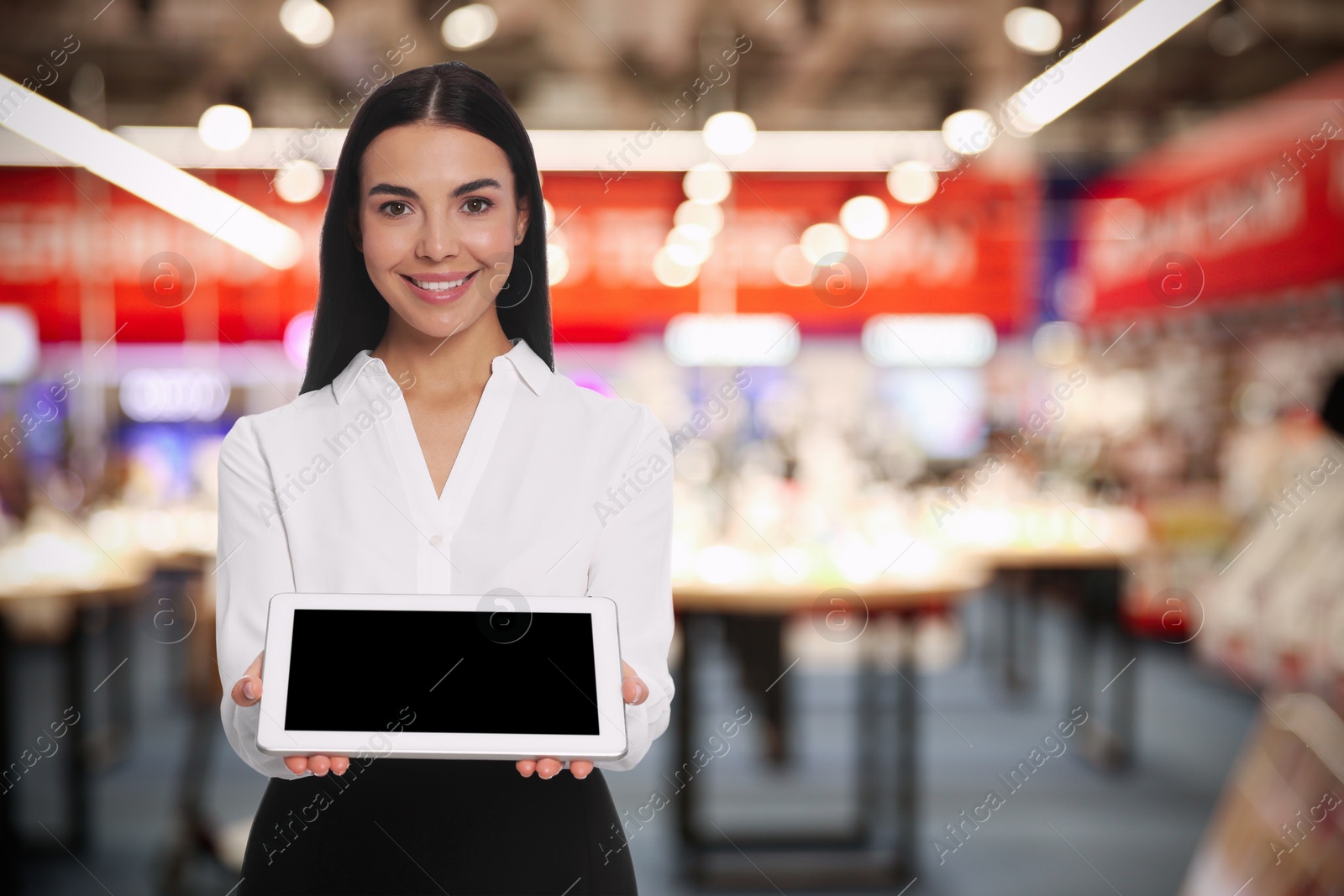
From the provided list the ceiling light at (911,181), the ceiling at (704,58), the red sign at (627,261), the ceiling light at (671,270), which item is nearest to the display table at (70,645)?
the red sign at (627,261)

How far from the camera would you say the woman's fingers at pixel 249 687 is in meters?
1.11

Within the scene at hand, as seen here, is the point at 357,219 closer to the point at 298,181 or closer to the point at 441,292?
the point at 441,292

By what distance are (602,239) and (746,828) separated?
310 cm

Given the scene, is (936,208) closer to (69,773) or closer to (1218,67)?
(1218,67)

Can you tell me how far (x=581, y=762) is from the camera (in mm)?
1111

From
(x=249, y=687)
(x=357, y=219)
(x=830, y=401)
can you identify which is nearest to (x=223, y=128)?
(x=357, y=219)

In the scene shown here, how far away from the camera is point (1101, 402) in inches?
299

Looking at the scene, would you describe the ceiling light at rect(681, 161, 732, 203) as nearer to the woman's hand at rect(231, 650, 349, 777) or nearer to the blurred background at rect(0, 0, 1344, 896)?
the blurred background at rect(0, 0, 1344, 896)

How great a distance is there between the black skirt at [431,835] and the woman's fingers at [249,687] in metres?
0.16

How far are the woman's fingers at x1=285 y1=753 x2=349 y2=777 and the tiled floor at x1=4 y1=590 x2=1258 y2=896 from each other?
2248 millimetres

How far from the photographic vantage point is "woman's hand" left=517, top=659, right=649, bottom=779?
110cm

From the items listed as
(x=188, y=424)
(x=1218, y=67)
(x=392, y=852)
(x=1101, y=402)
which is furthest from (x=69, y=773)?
(x=1218, y=67)

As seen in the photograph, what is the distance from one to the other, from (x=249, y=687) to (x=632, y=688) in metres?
0.44

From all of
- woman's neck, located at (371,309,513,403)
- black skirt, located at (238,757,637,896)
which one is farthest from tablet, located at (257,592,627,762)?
woman's neck, located at (371,309,513,403)
